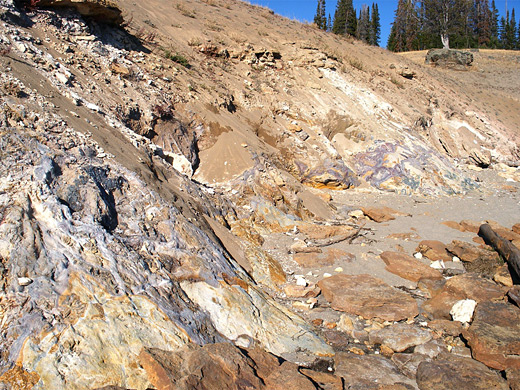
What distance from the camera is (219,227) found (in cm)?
657

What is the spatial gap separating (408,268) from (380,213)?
2.85 metres

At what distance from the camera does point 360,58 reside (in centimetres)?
1834

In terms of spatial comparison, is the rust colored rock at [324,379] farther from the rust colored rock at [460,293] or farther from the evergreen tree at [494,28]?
the evergreen tree at [494,28]

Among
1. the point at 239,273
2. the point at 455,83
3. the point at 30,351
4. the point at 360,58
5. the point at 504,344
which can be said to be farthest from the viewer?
the point at 455,83

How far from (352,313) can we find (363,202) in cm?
559

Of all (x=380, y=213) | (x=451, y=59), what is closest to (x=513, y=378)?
(x=380, y=213)

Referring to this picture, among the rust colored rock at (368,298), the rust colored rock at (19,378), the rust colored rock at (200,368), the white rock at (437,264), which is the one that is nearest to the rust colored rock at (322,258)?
the rust colored rock at (368,298)

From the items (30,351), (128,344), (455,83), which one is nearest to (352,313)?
(128,344)

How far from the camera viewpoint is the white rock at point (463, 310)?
505 cm

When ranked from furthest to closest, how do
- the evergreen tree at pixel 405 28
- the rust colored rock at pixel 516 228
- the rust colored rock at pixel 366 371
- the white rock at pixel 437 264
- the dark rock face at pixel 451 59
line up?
1. the evergreen tree at pixel 405 28
2. the dark rock face at pixel 451 59
3. the rust colored rock at pixel 516 228
4. the white rock at pixel 437 264
5. the rust colored rock at pixel 366 371

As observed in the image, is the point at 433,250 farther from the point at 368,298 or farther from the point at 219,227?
the point at 219,227

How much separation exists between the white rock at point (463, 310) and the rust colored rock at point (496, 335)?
0.38 feet

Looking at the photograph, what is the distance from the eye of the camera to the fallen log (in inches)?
240

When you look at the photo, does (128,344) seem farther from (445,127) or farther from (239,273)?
(445,127)
